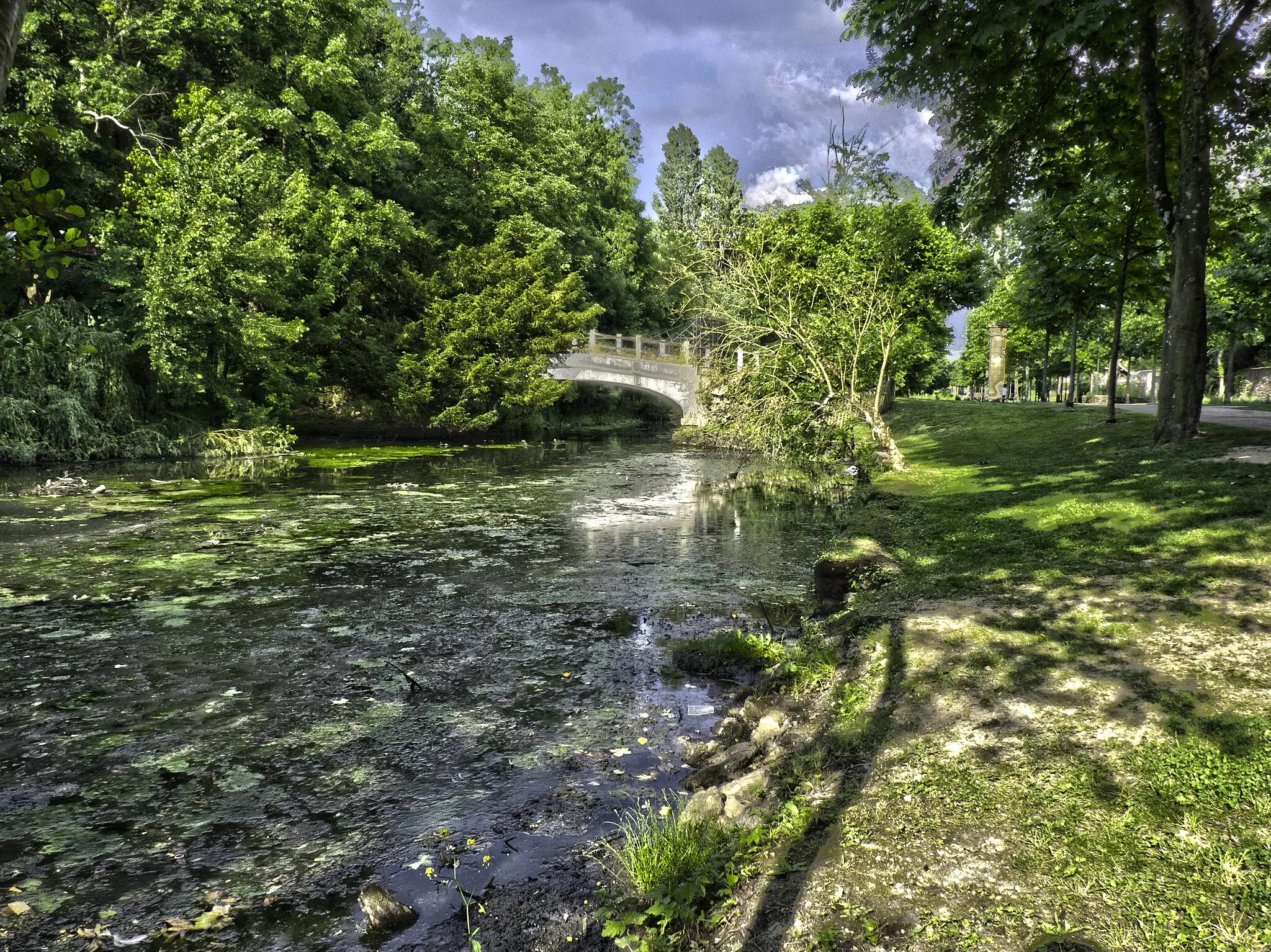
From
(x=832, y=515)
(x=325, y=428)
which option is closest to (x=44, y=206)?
(x=832, y=515)

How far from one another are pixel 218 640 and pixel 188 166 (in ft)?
65.6

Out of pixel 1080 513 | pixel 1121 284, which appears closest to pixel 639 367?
pixel 1121 284

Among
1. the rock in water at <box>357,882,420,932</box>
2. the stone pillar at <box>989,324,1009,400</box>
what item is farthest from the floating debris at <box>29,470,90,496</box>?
the stone pillar at <box>989,324,1009,400</box>

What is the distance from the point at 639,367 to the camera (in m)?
41.5

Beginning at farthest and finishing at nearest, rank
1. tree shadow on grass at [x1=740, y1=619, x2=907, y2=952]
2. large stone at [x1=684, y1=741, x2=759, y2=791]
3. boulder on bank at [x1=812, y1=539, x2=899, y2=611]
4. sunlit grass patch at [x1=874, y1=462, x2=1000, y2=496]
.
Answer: sunlit grass patch at [x1=874, y1=462, x2=1000, y2=496] < boulder on bank at [x1=812, y1=539, x2=899, y2=611] < large stone at [x1=684, y1=741, x2=759, y2=791] < tree shadow on grass at [x1=740, y1=619, x2=907, y2=952]

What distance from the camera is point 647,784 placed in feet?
15.9

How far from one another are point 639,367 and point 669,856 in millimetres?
38917

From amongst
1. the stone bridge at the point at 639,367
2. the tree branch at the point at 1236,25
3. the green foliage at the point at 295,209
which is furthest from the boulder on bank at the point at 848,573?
→ the stone bridge at the point at 639,367

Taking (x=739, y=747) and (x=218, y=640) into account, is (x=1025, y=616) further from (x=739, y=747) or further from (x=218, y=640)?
(x=218, y=640)

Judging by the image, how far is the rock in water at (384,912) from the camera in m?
3.54

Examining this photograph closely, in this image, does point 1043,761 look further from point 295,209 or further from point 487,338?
point 487,338

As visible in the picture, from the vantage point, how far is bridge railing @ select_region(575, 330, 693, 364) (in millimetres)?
40156

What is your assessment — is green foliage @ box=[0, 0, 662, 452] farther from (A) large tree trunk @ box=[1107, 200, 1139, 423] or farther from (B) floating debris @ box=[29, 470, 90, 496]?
(A) large tree trunk @ box=[1107, 200, 1139, 423]

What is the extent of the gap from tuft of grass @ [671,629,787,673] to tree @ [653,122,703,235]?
69.3 meters
